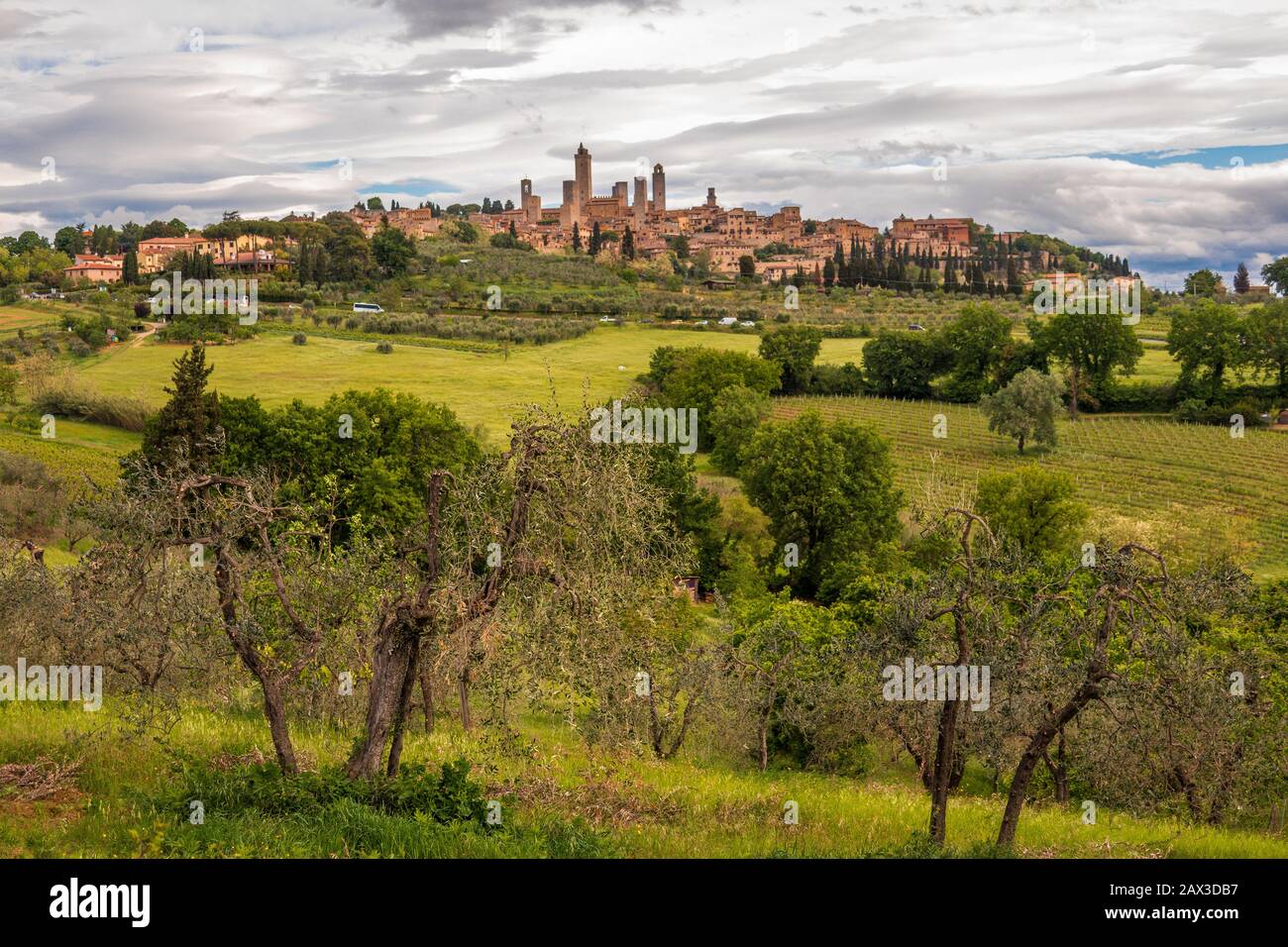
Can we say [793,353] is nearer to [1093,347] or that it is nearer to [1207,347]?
[1093,347]

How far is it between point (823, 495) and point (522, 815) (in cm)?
3970

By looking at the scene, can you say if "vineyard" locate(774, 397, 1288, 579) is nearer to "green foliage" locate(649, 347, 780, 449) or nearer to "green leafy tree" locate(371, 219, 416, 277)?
"green foliage" locate(649, 347, 780, 449)

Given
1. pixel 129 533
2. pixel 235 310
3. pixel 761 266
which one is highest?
pixel 761 266

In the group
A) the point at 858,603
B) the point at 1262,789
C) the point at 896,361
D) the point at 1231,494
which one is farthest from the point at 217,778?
the point at 896,361

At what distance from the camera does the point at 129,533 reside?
1115 centimetres

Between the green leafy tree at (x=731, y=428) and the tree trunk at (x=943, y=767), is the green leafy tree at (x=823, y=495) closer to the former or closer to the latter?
the green leafy tree at (x=731, y=428)

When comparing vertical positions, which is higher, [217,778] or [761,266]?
[761,266]

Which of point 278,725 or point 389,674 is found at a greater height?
point 389,674

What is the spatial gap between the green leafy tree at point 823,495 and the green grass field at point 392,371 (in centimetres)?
1997

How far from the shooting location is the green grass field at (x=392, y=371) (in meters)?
69.8

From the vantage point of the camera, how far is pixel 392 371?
80.3 metres

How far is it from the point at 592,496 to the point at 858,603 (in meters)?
20.9

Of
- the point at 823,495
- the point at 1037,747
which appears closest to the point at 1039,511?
the point at 823,495
